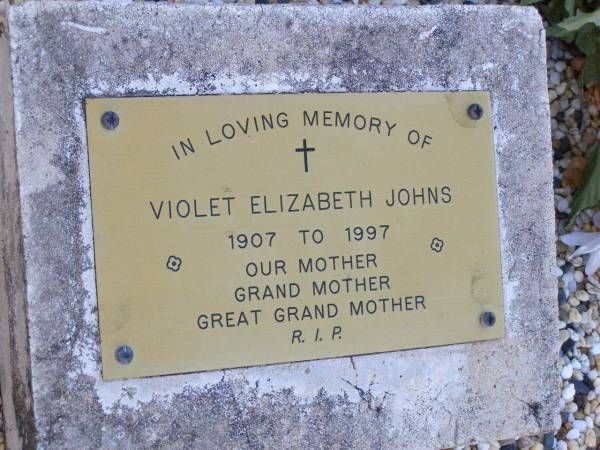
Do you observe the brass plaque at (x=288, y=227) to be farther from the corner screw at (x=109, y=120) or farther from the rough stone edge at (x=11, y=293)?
the rough stone edge at (x=11, y=293)

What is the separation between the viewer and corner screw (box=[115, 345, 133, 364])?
1614 mm

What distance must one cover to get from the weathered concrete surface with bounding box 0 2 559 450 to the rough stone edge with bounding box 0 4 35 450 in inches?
1.2

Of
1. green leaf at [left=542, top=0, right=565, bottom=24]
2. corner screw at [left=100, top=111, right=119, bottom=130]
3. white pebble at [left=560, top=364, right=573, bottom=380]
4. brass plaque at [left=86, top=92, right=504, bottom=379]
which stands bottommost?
white pebble at [left=560, top=364, right=573, bottom=380]

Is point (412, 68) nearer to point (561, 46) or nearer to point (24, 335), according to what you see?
point (561, 46)

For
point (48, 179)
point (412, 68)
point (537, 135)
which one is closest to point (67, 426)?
point (48, 179)

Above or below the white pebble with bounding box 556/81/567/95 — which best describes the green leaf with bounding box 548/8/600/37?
above

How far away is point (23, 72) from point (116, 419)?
777 mm

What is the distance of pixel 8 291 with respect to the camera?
1770mm

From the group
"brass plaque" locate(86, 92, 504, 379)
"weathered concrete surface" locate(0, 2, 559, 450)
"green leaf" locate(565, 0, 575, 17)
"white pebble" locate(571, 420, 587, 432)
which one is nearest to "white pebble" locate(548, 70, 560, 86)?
"green leaf" locate(565, 0, 575, 17)

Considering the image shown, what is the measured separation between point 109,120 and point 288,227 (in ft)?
1.51

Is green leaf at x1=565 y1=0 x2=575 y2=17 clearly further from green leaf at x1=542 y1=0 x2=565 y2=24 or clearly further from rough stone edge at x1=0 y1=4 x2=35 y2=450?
rough stone edge at x1=0 y1=4 x2=35 y2=450

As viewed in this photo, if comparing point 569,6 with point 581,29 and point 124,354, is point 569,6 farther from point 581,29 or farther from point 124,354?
point 124,354

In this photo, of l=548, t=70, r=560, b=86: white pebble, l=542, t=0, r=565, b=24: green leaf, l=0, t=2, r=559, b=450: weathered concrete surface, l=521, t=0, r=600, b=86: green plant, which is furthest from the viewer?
l=548, t=70, r=560, b=86: white pebble

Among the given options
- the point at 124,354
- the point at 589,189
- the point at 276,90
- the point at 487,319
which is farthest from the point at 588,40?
the point at 124,354
